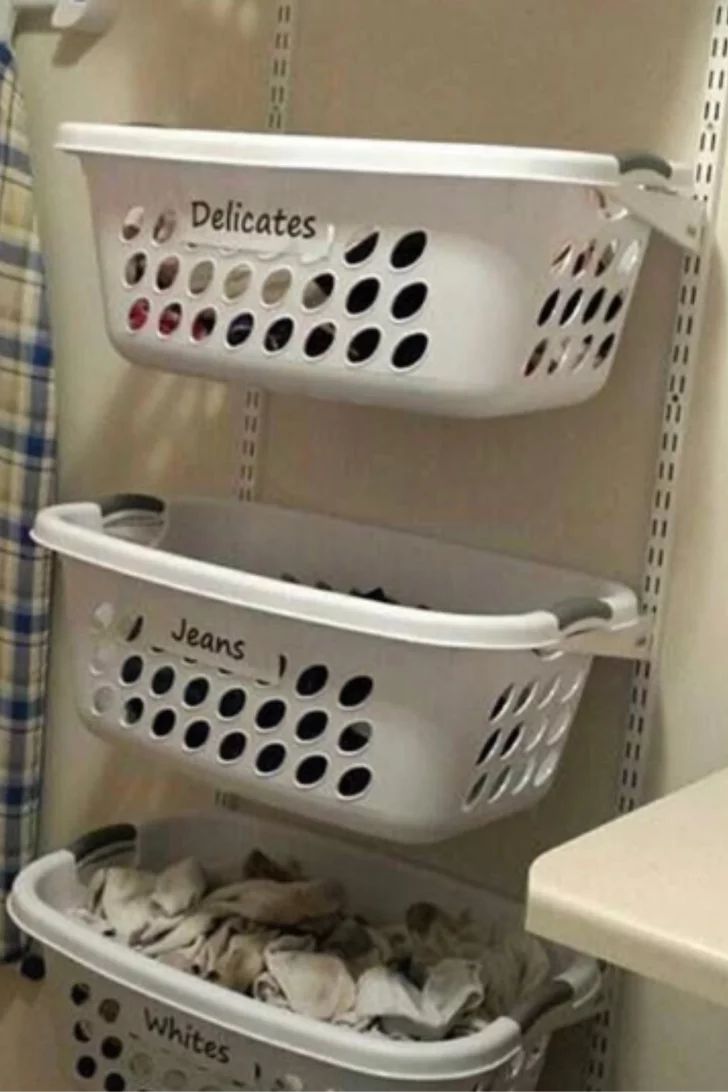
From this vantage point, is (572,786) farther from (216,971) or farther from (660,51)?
(660,51)

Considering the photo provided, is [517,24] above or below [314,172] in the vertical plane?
above

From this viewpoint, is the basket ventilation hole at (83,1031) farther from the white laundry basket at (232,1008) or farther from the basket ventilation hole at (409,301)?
the basket ventilation hole at (409,301)

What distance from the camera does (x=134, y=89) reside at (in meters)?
1.69

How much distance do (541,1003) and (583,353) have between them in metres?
0.51

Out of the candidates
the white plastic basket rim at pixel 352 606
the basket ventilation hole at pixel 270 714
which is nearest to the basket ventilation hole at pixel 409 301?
the white plastic basket rim at pixel 352 606

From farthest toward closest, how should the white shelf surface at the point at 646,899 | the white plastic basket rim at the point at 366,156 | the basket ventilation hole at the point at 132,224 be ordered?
the basket ventilation hole at the point at 132,224
the white plastic basket rim at the point at 366,156
the white shelf surface at the point at 646,899

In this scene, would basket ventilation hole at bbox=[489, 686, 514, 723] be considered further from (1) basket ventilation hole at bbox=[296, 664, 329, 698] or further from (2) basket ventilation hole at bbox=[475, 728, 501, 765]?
(1) basket ventilation hole at bbox=[296, 664, 329, 698]

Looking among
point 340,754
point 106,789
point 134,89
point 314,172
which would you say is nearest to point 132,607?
point 340,754

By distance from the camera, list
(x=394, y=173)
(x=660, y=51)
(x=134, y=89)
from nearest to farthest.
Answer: (x=394, y=173) < (x=660, y=51) < (x=134, y=89)

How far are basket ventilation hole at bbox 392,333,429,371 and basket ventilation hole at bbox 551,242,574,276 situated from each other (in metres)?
0.11

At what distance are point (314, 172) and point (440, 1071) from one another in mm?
674

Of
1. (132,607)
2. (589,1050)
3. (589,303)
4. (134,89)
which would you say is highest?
(134,89)

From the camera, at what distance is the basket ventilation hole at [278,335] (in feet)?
4.08

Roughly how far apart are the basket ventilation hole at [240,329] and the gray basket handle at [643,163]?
307 mm
